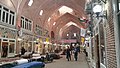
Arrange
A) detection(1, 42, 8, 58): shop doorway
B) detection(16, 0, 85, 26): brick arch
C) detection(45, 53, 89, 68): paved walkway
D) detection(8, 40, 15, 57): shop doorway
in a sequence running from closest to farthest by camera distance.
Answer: detection(45, 53, 89, 68): paved walkway
detection(1, 42, 8, 58): shop doorway
detection(8, 40, 15, 57): shop doorway
detection(16, 0, 85, 26): brick arch

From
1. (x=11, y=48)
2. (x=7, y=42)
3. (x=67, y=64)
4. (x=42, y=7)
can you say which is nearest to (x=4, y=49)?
(x=7, y=42)

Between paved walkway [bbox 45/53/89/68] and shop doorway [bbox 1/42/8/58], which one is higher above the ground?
shop doorway [bbox 1/42/8/58]

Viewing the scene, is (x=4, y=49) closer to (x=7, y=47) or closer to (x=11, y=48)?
(x=7, y=47)

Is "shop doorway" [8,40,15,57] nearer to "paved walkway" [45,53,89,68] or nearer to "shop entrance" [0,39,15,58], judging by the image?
"shop entrance" [0,39,15,58]

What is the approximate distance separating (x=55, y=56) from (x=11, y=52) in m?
5.47

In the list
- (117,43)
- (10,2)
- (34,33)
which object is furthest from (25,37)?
(117,43)

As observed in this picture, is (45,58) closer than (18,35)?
Yes

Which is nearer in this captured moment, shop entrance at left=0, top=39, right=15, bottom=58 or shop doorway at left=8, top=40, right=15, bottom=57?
shop entrance at left=0, top=39, right=15, bottom=58

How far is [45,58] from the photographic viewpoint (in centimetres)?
1533

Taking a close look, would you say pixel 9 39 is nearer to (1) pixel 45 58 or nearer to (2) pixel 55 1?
(1) pixel 45 58

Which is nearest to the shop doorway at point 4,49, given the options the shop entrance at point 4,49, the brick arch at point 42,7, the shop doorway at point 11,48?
the shop entrance at point 4,49

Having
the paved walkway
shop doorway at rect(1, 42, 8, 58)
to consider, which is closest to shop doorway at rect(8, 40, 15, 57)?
shop doorway at rect(1, 42, 8, 58)

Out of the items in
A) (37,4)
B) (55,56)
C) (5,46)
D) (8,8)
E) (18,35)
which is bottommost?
(55,56)

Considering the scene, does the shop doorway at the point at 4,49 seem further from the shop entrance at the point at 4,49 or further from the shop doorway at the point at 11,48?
the shop doorway at the point at 11,48
